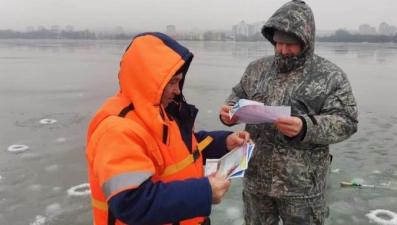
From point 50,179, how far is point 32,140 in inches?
81.8

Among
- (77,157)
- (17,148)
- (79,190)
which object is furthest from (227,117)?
(17,148)

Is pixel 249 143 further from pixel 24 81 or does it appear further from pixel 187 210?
pixel 24 81

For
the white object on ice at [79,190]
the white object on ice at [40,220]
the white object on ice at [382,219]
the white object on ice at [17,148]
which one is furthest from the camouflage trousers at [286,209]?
the white object on ice at [17,148]

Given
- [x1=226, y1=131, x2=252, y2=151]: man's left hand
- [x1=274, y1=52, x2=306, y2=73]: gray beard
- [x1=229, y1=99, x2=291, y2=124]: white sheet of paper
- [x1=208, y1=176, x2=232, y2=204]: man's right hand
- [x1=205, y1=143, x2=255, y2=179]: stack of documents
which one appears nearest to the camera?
[x1=208, y1=176, x2=232, y2=204]: man's right hand

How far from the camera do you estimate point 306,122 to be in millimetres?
2113

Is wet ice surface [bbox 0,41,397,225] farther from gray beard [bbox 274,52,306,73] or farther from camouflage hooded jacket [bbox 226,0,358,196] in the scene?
gray beard [bbox 274,52,306,73]

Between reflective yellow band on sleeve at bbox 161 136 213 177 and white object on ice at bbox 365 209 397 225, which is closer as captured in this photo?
reflective yellow band on sleeve at bbox 161 136 213 177

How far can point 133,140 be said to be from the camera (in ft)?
4.80

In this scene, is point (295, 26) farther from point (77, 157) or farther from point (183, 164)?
point (77, 157)

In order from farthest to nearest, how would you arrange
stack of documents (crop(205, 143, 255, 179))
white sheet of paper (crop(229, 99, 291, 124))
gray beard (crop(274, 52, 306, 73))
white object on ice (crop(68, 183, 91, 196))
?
white object on ice (crop(68, 183, 91, 196)) < gray beard (crop(274, 52, 306, 73)) < white sheet of paper (crop(229, 99, 291, 124)) < stack of documents (crop(205, 143, 255, 179))

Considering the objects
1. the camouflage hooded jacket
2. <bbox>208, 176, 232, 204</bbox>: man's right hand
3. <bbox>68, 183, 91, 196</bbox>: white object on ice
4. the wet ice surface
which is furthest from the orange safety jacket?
<bbox>68, 183, 91, 196</bbox>: white object on ice

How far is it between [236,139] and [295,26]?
0.75 metres

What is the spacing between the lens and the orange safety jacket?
1.40m

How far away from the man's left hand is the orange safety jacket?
0.51 metres
